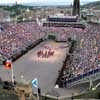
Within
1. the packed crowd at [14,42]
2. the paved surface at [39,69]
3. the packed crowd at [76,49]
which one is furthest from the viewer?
the packed crowd at [14,42]

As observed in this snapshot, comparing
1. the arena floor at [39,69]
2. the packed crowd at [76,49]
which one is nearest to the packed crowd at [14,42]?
the packed crowd at [76,49]

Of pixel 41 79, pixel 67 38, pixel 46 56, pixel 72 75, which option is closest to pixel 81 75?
pixel 72 75

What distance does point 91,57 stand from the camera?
18.0m

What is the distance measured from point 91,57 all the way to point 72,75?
14.1ft

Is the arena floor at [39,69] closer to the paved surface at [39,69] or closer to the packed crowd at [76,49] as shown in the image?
the paved surface at [39,69]

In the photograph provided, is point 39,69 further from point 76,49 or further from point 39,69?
point 76,49

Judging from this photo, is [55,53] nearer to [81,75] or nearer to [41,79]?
[41,79]

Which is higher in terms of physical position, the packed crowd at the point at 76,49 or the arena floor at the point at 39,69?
the packed crowd at the point at 76,49

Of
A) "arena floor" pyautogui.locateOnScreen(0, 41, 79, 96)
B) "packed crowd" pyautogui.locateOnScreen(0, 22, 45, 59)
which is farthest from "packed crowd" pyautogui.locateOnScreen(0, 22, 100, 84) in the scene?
"arena floor" pyautogui.locateOnScreen(0, 41, 79, 96)

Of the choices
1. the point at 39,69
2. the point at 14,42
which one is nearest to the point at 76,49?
the point at 39,69

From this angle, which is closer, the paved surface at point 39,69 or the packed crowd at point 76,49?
the paved surface at point 39,69

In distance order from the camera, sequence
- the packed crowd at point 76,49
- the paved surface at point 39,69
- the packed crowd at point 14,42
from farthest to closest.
Answer: the packed crowd at point 14,42 → the packed crowd at point 76,49 → the paved surface at point 39,69

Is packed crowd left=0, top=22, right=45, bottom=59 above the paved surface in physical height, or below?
above

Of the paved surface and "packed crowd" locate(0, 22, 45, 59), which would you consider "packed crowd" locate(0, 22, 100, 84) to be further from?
the paved surface
